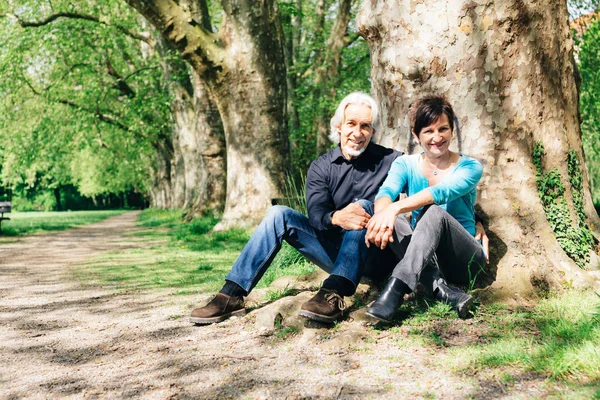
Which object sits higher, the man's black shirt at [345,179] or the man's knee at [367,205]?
the man's black shirt at [345,179]

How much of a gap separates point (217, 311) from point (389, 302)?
129cm

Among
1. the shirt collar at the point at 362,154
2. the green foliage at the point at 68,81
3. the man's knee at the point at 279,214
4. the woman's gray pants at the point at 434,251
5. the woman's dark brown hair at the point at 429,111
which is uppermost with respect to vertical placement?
→ the green foliage at the point at 68,81

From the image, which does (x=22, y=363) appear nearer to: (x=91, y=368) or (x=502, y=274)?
(x=91, y=368)

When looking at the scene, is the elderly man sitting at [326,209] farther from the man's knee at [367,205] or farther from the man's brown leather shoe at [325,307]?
the man's brown leather shoe at [325,307]

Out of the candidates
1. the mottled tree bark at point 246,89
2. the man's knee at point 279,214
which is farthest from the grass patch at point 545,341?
the mottled tree bark at point 246,89

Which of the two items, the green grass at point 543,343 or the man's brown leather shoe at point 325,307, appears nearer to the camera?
the green grass at point 543,343

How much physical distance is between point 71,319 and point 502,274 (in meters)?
3.38

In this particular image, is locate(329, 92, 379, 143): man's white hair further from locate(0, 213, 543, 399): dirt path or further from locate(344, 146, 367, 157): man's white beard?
locate(0, 213, 543, 399): dirt path

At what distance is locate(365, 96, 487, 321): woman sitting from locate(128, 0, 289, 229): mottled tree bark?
674 cm

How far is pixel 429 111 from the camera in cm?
382

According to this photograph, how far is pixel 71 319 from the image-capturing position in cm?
468

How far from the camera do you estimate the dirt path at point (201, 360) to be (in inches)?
109

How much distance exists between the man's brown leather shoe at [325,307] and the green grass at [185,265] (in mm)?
895

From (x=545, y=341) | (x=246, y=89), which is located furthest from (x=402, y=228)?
(x=246, y=89)
